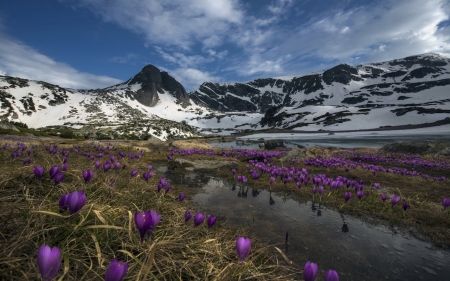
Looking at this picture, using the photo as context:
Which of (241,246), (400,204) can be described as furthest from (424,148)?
(241,246)

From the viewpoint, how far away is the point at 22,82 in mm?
130000

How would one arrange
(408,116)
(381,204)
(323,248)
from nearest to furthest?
(323,248), (381,204), (408,116)

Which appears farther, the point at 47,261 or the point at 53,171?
the point at 53,171

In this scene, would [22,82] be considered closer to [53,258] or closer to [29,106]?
[29,106]

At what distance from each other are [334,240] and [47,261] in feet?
11.2

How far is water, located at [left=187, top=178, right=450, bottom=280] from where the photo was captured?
102 inches

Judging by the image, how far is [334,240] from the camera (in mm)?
3264

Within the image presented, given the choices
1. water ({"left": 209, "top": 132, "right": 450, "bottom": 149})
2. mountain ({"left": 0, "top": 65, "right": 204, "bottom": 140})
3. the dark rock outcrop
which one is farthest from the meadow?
mountain ({"left": 0, "top": 65, "right": 204, "bottom": 140})

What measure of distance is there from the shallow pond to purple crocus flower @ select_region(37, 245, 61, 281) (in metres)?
2.21

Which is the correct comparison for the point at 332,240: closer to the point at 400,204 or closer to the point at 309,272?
the point at 309,272

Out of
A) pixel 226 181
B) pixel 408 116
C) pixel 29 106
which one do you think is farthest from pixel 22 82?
pixel 408 116

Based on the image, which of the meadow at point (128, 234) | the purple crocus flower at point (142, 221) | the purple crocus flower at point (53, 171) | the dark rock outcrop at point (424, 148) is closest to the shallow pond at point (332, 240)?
the meadow at point (128, 234)

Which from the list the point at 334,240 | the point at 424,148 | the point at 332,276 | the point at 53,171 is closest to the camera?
the point at 332,276

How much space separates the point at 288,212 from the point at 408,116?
128 metres
